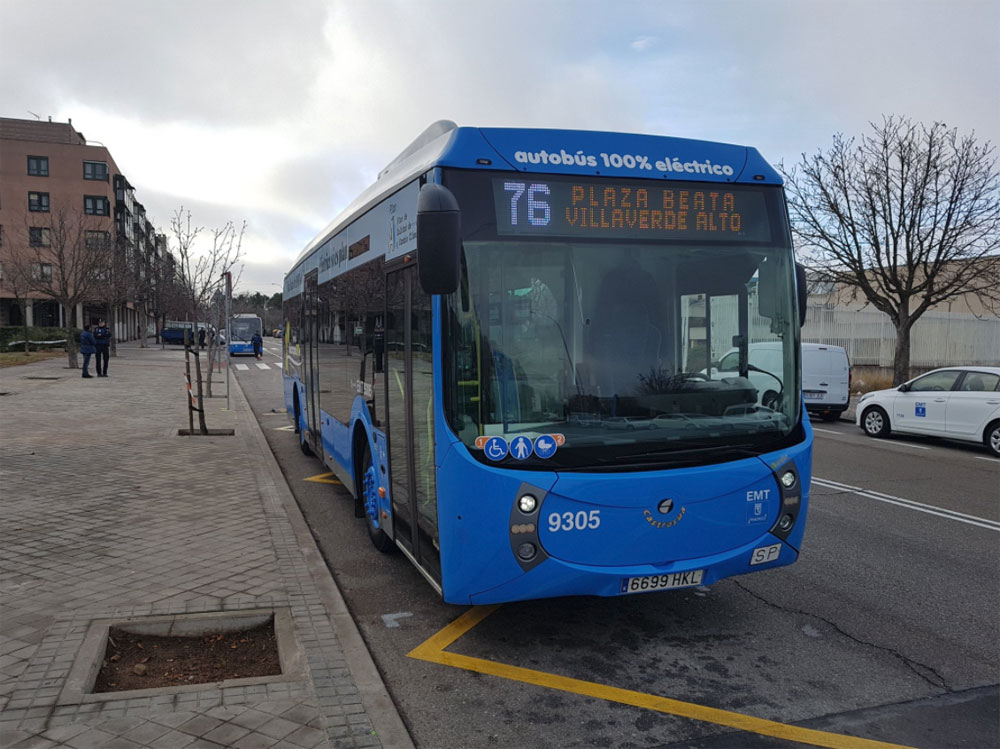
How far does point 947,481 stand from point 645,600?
23.4 ft

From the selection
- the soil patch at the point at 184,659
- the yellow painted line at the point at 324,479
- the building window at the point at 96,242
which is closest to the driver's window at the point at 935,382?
the yellow painted line at the point at 324,479

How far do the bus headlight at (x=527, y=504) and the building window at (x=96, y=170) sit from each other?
7459 centimetres

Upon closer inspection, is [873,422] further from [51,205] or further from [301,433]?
[51,205]

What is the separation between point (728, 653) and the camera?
4.83 m

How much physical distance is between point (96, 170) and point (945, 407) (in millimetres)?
71237

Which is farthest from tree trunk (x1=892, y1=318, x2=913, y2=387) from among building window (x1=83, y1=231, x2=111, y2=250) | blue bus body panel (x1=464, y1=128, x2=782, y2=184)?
building window (x1=83, y1=231, x2=111, y2=250)

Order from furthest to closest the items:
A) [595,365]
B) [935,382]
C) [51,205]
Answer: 1. [51,205]
2. [935,382]
3. [595,365]

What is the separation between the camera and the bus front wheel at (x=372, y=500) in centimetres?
657

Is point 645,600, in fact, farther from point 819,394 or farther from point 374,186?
point 819,394

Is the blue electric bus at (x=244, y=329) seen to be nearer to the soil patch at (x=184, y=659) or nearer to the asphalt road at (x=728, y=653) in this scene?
the asphalt road at (x=728, y=653)

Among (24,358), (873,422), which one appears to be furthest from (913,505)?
(24,358)

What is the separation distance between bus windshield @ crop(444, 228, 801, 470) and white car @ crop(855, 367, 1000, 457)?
35.4ft

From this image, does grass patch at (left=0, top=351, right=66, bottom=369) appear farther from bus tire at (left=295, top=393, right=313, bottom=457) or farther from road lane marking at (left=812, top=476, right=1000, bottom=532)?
road lane marking at (left=812, top=476, right=1000, bottom=532)

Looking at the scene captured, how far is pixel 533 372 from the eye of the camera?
4.46m
